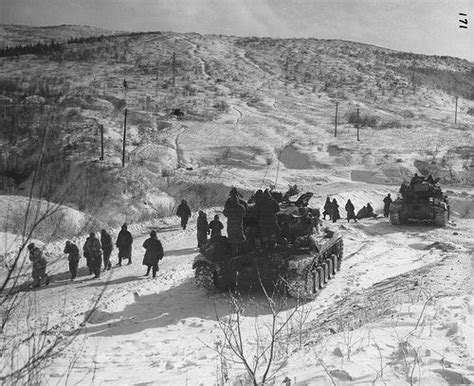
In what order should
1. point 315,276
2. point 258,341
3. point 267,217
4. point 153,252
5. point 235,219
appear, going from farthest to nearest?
point 153,252 → point 315,276 → point 267,217 → point 235,219 → point 258,341

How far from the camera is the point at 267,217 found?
12242mm

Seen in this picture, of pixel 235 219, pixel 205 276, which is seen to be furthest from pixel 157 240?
pixel 235 219

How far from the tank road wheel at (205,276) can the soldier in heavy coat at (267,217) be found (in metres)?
1.42

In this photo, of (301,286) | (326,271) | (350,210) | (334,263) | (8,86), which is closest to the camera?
(301,286)

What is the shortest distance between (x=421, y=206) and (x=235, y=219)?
44.5ft

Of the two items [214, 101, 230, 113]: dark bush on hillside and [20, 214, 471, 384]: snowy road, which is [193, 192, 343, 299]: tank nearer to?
[20, 214, 471, 384]: snowy road

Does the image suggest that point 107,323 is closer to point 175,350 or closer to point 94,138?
Answer: point 175,350

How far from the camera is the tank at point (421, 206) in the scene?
74.4 feet

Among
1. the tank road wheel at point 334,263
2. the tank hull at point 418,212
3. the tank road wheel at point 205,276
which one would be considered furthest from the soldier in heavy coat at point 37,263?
the tank hull at point 418,212

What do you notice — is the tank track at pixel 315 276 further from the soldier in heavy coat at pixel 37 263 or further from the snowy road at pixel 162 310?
the soldier in heavy coat at pixel 37 263

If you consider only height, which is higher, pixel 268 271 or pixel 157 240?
pixel 157 240

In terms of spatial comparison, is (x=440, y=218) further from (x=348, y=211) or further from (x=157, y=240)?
(x=157, y=240)

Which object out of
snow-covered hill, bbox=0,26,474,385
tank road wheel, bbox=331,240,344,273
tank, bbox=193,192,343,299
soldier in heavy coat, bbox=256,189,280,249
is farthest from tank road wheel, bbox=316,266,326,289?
tank road wheel, bbox=331,240,344,273

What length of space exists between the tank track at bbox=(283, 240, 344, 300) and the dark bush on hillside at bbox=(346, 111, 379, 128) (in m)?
41.9
